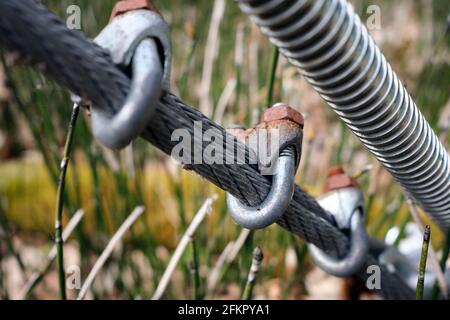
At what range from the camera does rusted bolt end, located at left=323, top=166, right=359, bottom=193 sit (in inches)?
26.6

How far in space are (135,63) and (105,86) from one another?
0.03 meters

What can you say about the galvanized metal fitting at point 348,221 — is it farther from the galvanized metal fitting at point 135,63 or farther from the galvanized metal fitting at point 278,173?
the galvanized metal fitting at point 135,63

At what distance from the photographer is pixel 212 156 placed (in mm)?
459

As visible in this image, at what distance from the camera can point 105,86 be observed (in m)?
0.37

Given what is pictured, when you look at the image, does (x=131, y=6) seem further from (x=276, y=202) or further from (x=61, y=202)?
(x=61, y=202)

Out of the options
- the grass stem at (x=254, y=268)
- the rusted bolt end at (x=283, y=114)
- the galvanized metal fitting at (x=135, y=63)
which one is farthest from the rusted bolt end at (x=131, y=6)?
the grass stem at (x=254, y=268)

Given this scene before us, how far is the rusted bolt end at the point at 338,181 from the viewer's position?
26.6 inches

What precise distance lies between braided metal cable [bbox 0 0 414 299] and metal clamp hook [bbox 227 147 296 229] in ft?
0.04

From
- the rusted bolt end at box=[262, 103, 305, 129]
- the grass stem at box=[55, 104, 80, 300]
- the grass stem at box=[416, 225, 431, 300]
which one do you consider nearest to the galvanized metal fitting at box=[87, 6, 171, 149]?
the rusted bolt end at box=[262, 103, 305, 129]

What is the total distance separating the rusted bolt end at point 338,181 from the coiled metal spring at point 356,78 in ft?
0.25

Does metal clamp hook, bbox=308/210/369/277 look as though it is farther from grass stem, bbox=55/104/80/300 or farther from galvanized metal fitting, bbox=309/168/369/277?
grass stem, bbox=55/104/80/300
